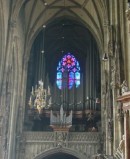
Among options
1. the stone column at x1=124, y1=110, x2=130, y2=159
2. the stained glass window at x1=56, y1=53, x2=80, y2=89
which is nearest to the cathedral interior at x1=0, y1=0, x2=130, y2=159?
the stained glass window at x1=56, y1=53, x2=80, y2=89

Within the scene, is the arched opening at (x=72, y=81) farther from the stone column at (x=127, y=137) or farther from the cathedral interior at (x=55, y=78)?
the stone column at (x=127, y=137)

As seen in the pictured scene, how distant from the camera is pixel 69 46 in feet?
102

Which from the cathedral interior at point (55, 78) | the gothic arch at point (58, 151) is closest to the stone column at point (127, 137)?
the cathedral interior at point (55, 78)

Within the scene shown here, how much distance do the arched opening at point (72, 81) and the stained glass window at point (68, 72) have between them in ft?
0.84

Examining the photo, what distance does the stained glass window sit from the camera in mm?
28531

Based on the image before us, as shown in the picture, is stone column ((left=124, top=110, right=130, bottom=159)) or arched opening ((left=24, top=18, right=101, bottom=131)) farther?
arched opening ((left=24, top=18, right=101, bottom=131))

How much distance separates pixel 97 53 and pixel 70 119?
6.08 meters

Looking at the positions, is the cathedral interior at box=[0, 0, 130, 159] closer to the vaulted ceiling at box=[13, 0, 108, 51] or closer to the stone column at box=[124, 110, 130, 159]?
the vaulted ceiling at box=[13, 0, 108, 51]

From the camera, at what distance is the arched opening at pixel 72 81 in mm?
26688

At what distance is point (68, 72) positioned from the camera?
2942cm

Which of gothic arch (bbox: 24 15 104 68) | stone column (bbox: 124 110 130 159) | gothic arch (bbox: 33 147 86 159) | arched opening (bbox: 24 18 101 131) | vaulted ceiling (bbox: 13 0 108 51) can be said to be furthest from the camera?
gothic arch (bbox: 24 15 104 68)

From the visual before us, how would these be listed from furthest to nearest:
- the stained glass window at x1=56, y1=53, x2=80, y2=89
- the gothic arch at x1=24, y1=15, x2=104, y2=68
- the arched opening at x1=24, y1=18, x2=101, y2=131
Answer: the stained glass window at x1=56, y1=53, x2=80, y2=89 < the gothic arch at x1=24, y1=15, x2=104, y2=68 < the arched opening at x1=24, y1=18, x2=101, y2=131

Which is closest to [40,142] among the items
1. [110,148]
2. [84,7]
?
[110,148]

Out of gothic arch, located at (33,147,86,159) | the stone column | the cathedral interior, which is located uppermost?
the cathedral interior
